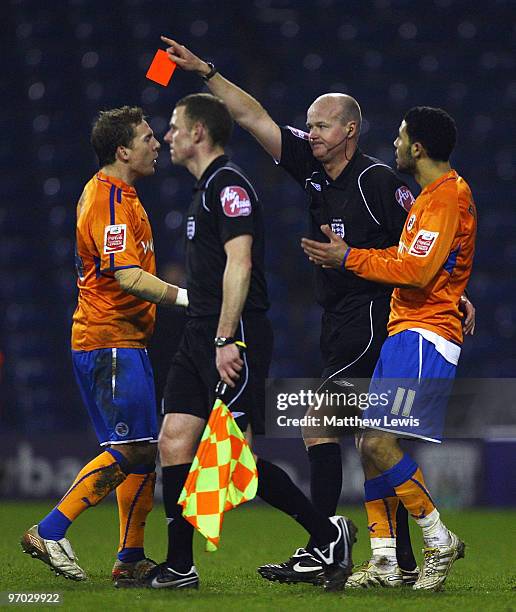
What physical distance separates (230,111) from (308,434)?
146 centimetres

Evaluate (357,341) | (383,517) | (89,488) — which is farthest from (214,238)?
(383,517)

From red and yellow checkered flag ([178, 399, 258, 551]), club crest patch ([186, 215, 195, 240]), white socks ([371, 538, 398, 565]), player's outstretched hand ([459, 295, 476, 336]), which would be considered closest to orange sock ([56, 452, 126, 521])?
red and yellow checkered flag ([178, 399, 258, 551])

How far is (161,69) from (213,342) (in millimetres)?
1212

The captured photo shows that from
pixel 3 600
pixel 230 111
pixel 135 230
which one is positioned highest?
pixel 230 111

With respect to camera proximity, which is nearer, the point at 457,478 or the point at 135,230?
the point at 135,230

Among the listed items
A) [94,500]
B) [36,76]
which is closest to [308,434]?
[94,500]

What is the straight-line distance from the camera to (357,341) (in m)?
5.25

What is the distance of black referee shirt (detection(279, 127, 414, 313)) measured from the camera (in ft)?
17.3

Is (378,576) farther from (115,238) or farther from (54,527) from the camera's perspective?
(115,238)

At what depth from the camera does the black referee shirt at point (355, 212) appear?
5.28m

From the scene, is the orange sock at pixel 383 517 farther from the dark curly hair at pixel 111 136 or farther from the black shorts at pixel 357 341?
the dark curly hair at pixel 111 136

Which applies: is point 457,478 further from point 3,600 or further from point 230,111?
point 3,600

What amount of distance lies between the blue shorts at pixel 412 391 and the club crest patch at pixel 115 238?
1.21m

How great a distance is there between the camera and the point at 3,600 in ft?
14.1
